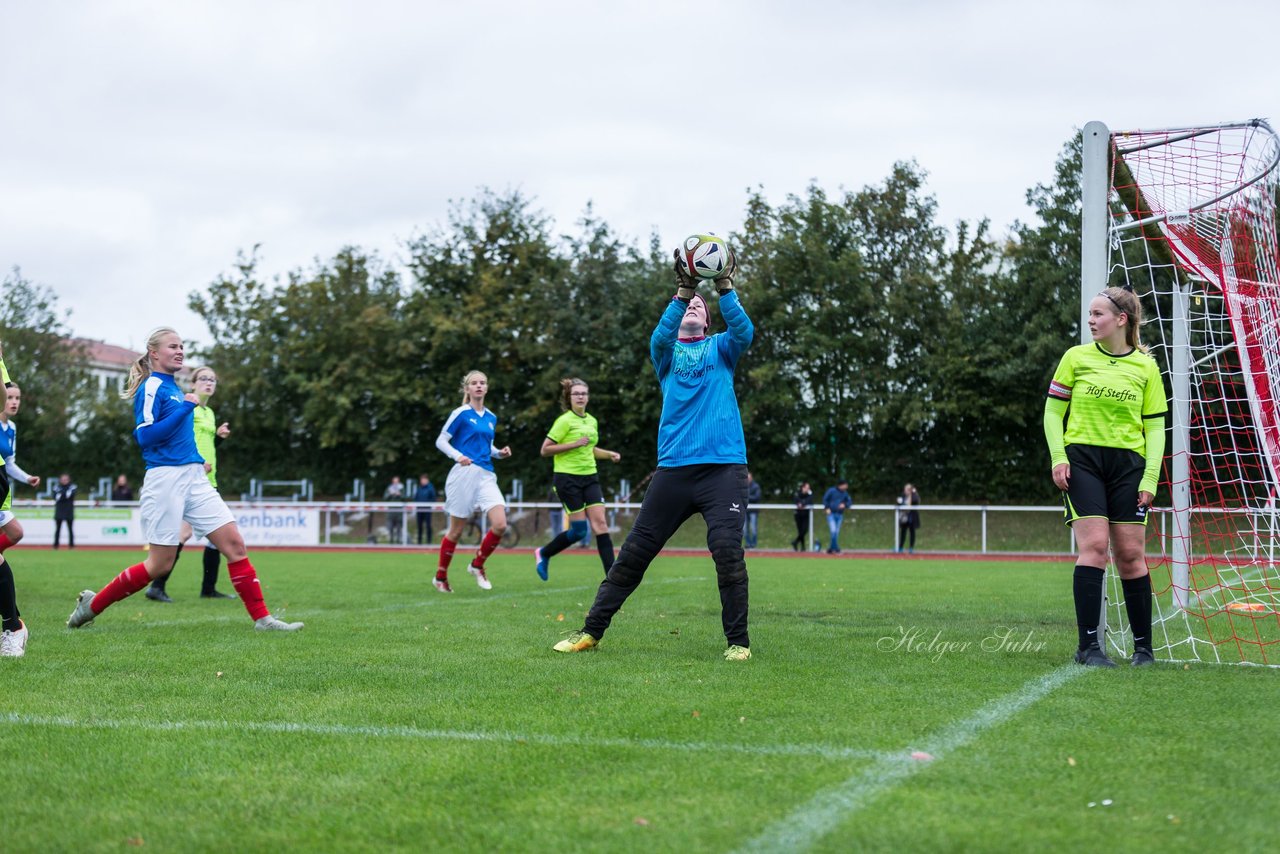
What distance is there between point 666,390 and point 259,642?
3.00 meters

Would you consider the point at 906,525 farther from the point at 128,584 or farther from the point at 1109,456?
the point at 128,584

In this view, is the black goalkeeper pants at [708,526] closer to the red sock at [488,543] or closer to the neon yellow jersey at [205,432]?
the red sock at [488,543]

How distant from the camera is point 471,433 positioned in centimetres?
1169

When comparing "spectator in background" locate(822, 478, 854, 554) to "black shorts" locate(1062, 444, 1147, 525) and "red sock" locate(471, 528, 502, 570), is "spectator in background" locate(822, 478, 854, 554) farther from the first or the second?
"black shorts" locate(1062, 444, 1147, 525)

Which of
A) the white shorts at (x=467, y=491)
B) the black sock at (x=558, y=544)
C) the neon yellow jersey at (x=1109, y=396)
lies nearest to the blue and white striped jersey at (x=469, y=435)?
the white shorts at (x=467, y=491)

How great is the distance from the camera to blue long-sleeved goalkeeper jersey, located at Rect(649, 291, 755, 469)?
666 centimetres

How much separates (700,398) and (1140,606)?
105 inches

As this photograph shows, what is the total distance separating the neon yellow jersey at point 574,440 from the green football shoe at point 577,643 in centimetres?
500

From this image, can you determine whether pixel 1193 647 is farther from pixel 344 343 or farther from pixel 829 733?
pixel 344 343

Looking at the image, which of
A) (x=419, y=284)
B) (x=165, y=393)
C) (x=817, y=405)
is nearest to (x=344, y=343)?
(x=419, y=284)

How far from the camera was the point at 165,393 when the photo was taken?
768 centimetres

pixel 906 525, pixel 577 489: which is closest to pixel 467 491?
pixel 577 489

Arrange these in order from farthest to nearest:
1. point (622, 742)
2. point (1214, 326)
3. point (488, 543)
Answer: point (488, 543) → point (1214, 326) → point (622, 742)

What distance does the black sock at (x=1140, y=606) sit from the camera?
6.36 m
